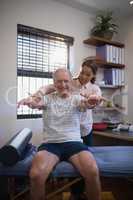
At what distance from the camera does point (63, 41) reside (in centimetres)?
311

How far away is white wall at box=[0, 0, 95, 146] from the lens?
101 inches

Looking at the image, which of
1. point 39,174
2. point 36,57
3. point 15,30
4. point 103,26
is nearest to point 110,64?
point 103,26

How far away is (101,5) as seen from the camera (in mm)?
3188

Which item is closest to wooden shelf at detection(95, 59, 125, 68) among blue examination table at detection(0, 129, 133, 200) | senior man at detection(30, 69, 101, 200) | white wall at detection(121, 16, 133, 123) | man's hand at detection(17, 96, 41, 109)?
white wall at detection(121, 16, 133, 123)

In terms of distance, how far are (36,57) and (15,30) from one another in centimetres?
41

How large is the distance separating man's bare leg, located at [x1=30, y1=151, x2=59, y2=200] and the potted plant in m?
2.23

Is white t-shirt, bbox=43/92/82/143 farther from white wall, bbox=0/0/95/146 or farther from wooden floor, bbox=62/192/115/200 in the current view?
white wall, bbox=0/0/95/146

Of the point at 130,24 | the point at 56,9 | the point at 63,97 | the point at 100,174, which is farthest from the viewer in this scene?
the point at 130,24

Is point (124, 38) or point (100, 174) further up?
point (124, 38)

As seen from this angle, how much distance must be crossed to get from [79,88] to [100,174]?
847 millimetres

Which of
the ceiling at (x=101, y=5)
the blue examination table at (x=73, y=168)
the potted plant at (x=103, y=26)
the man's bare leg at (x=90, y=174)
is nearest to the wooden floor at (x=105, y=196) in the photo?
the blue examination table at (x=73, y=168)

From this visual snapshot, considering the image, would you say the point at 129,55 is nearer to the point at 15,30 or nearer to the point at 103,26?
the point at 103,26

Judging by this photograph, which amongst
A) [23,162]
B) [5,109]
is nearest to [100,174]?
[23,162]

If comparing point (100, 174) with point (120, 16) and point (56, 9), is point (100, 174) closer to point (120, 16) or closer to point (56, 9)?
point (56, 9)
